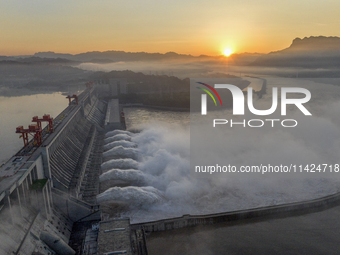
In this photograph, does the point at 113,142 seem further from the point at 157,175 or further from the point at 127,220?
the point at 127,220

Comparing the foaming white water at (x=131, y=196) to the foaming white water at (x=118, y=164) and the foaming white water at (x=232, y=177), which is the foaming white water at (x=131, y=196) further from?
the foaming white water at (x=118, y=164)

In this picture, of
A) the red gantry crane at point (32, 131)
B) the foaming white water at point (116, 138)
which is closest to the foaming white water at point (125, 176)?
the red gantry crane at point (32, 131)

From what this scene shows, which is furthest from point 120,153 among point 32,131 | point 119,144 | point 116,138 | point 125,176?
point 32,131

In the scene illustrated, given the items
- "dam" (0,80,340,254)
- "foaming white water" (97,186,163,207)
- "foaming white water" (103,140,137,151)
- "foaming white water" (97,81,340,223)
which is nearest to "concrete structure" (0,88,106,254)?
"dam" (0,80,340,254)

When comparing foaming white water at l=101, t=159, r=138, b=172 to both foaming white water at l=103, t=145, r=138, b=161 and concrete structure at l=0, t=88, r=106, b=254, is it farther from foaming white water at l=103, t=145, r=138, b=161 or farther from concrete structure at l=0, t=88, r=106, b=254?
foaming white water at l=103, t=145, r=138, b=161

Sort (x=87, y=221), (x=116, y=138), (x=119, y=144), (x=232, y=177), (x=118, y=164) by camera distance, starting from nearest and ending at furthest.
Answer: (x=87, y=221) < (x=232, y=177) < (x=118, y=164) < (x=119, y=144) < (x=116, y=138)

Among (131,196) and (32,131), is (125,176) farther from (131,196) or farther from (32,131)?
(32,131)
